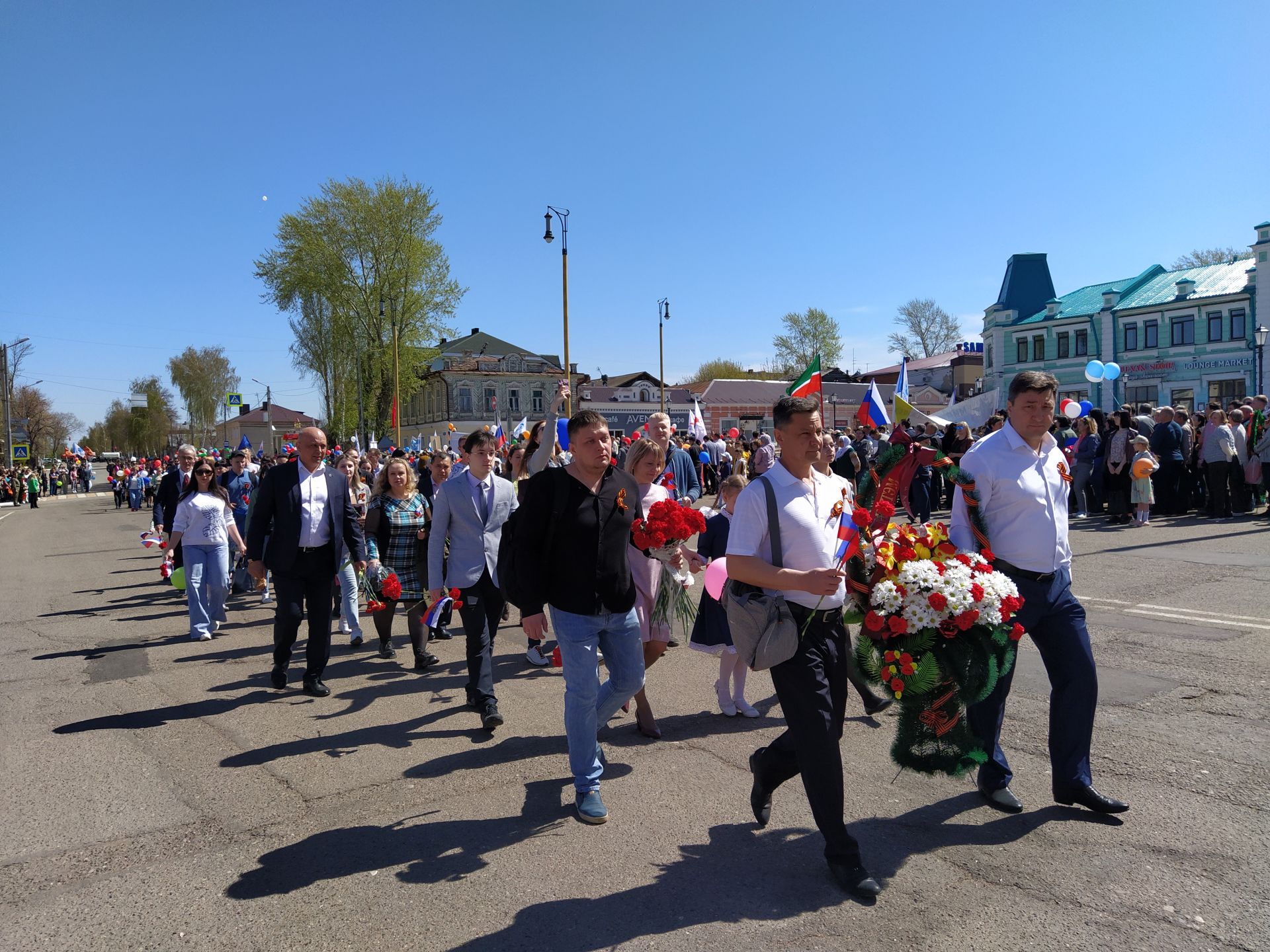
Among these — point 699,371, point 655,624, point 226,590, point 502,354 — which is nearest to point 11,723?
point 226,590

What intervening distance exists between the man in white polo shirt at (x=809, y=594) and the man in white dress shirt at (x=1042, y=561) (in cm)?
94

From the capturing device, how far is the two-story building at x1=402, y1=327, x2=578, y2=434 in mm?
73000

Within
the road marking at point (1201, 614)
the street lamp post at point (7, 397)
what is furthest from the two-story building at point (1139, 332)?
the street lamp post at point (7, 397)

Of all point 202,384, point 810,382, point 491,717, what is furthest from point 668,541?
point 202,384

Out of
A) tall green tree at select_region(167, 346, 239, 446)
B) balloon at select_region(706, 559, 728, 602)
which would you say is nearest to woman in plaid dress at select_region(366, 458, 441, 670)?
Result: balloon at select_region(706, 559, 728, 602)

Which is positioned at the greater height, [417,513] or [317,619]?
[417,513]

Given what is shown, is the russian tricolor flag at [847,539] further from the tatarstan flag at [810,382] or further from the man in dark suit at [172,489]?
the man in dark suit at [172,489]

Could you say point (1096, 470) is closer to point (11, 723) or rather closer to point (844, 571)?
point (844, 571)

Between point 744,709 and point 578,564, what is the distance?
7.23 ft

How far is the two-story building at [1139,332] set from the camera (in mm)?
46188

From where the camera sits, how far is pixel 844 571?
3623 millimetres

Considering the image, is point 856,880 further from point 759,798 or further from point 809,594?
point 809,594

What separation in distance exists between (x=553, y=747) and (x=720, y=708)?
1269 mm

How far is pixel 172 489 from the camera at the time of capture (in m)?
12.0
